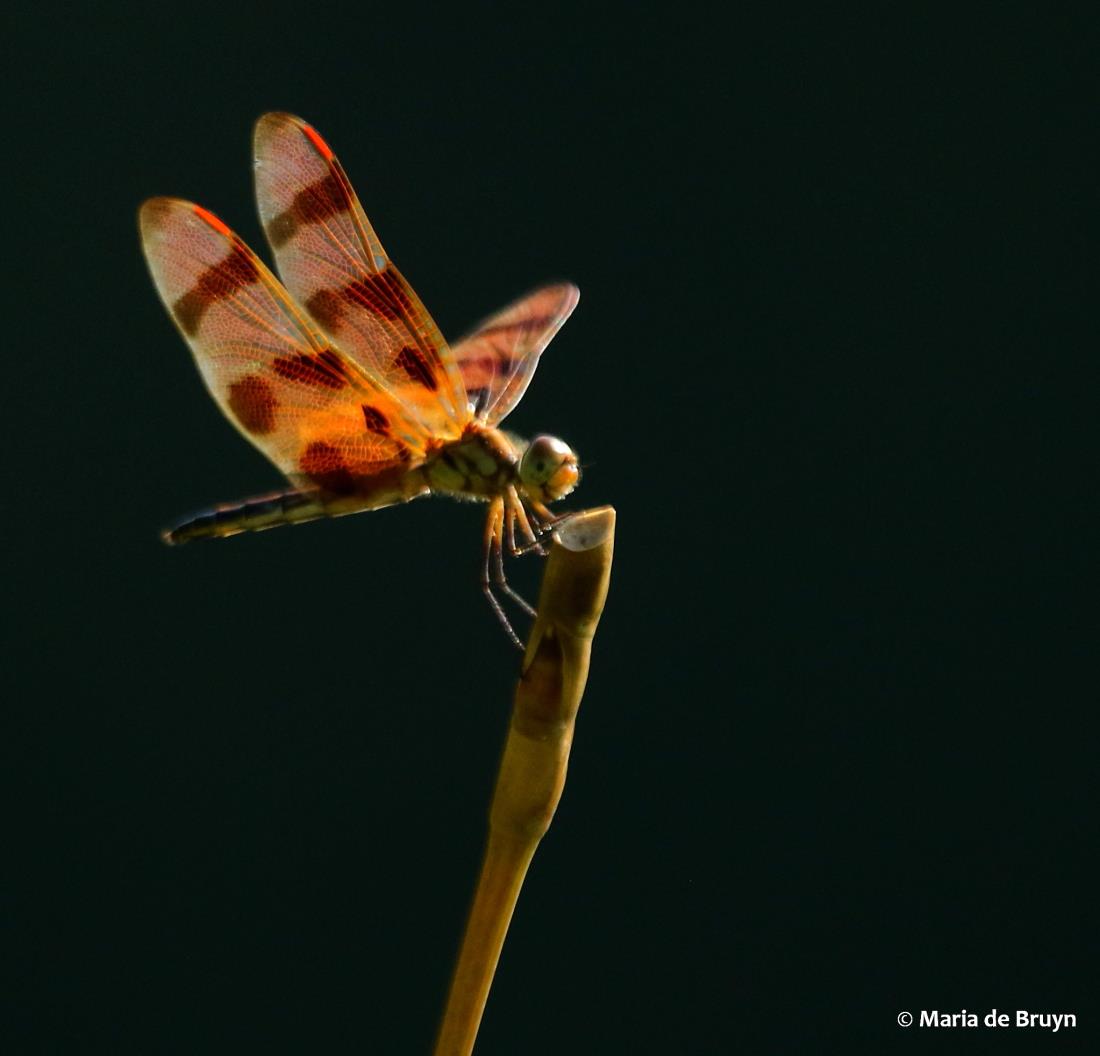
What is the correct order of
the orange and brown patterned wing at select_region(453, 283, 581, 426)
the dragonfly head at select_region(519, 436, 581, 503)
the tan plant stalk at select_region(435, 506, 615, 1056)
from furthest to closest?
the orange and brown patterned wing at select_region(453, 283, 581, 426) < the dragonfly head at select_region(519, 436, 581, 503) < the tan plant stalk at select_region(435, 506, 615, 1056)

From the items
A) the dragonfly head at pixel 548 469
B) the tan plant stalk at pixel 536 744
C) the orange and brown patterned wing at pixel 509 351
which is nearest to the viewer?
the tan plant stalk at pixel 536 744

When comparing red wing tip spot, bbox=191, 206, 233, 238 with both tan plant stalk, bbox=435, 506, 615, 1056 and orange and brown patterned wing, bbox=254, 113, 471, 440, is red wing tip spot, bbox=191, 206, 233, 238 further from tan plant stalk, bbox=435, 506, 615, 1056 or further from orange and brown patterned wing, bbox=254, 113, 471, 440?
tan plant stalk, bbox=435, 506, 615, 1056

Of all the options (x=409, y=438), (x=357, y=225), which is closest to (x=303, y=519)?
(x=409, y=438)

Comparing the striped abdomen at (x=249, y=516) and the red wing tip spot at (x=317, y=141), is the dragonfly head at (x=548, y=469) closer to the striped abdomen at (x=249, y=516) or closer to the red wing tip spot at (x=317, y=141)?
the striped abdomen at (x=249, y=516)

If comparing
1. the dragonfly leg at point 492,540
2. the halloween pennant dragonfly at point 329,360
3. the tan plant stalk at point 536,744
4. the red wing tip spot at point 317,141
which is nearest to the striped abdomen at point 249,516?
the halloween pennant dragonfly at point 329,360

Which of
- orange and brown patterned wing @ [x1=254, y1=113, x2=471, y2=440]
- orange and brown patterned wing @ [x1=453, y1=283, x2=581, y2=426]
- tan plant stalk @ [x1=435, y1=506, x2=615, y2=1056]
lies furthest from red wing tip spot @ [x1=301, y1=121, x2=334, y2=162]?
tan plant stalk @ [x1=435, y1=506, x2=615, y2=1056]

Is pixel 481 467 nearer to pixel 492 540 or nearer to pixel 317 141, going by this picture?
pixel 492 540

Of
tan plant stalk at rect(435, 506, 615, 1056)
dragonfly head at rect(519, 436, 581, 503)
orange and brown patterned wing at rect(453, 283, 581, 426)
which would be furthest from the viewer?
orange and brown patterned wing at rect(453, 283, 581, 426)

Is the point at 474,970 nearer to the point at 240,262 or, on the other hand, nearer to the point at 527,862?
the point at 527,862
